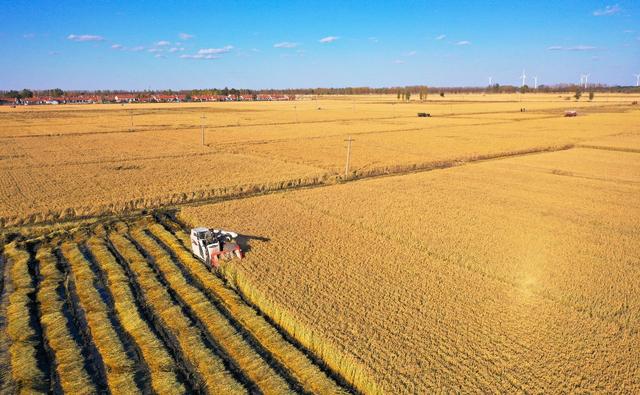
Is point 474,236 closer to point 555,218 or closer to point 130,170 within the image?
point 555,218

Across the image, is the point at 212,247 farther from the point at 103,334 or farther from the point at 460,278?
the point at 460,278

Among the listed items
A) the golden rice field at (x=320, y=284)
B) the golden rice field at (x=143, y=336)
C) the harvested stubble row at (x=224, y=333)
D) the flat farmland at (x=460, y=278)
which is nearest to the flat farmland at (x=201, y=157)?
the golden rice field at (x=320, y=284)

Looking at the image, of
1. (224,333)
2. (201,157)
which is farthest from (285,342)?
(201,157)

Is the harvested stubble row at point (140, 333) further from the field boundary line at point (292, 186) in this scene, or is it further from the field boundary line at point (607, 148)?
the field boundary line at point (607, 148)

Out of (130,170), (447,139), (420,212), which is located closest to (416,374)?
(420,212)

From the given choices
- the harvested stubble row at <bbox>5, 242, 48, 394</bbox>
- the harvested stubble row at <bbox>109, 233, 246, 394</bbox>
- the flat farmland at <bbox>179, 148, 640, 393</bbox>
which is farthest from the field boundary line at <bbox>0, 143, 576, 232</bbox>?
the harvested stubble row at <bbox>109, 233, 246, 394</bbox>
